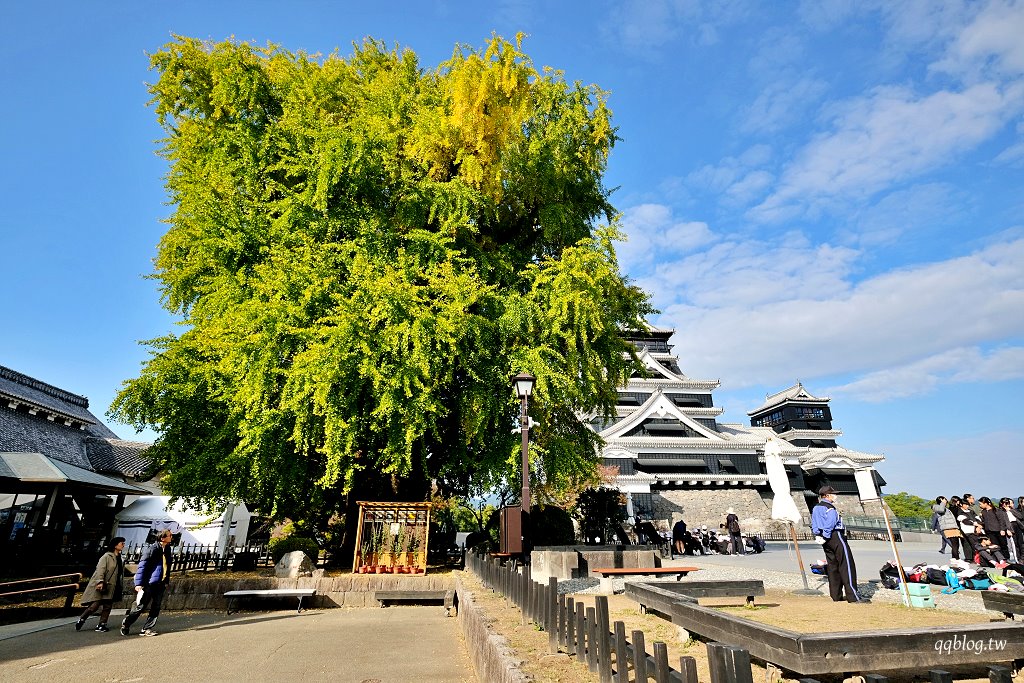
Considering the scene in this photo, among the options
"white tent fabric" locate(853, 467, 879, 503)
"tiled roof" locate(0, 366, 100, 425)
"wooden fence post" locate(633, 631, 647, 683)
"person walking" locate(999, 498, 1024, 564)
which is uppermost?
"tiled roof" locate(0, 366, 100, 425)

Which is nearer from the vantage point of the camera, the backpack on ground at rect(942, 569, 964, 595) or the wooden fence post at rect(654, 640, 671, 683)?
the wooden fence post at rect(654, 640, 671, 683)

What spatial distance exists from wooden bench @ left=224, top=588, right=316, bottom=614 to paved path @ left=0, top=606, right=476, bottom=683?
26.5 inches

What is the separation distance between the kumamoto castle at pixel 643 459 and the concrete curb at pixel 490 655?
8.37 m

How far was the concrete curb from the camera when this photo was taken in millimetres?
3779

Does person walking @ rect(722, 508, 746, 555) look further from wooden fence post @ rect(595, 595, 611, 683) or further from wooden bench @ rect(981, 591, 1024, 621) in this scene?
wooden fence post @ rect(595, 595, 611, 683)

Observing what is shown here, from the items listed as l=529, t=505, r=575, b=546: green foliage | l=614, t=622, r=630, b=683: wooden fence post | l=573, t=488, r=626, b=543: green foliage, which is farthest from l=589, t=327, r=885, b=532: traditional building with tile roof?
l=614, t=622, r=630, b=683: wooden fence post

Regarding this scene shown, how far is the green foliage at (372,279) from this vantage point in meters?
11.7

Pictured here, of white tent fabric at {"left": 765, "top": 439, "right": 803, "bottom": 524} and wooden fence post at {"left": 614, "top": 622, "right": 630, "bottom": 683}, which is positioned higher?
white tent fabric at {"left": 765, "top": 439, "right": 803, "bottom": 524}

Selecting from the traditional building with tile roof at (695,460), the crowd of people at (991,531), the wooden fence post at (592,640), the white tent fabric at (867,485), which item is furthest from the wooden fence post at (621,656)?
the traditional building with tile roof at (695,460)

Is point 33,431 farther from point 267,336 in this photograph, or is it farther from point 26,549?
point 267,336

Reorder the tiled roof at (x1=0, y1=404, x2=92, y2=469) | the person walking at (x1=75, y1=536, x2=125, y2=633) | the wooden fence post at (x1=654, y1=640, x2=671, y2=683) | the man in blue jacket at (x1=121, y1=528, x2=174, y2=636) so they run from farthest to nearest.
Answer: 1. the tiled roof at (x1=0, y1=404, x2=92, y2=469)
2. the person walking at (x1=75, y1=536, x2=125, y2=633)
3. the man in blue jacket at (x1=121, y1=528, x2=174, y2=636)
4. the wooden fence post at (x1=654, y1=640, x2=671, y2=683)

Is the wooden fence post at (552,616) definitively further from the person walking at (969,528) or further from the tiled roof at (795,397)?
the tiled roof at (795,397)

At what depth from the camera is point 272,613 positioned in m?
11.3

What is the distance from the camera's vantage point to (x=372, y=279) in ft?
39.3
